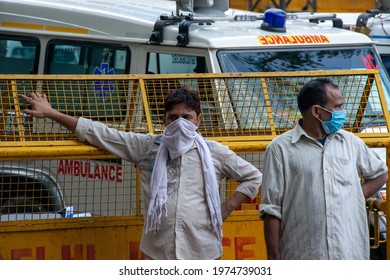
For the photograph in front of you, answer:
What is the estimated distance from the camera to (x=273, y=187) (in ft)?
17.2

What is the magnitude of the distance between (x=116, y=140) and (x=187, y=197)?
1.95 feet

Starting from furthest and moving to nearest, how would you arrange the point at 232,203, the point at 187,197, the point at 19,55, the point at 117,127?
1. the point at 19,55
2. the point at 117,127
3. the point at 232,203
4. the point at 187,197

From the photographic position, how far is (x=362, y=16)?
13633 mm

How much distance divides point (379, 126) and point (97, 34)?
12.2 feet

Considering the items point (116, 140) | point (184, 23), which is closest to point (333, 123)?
point (116, 140)

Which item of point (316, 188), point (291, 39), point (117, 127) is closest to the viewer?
point (316, 188)

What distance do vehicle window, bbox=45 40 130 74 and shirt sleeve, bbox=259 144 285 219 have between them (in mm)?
4218

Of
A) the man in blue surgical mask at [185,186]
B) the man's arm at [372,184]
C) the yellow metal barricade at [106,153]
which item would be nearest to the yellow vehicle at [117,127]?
the yellow metal barricade at [106,153]

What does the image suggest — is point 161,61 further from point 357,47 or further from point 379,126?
point 379,126

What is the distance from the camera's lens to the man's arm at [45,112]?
224 inches

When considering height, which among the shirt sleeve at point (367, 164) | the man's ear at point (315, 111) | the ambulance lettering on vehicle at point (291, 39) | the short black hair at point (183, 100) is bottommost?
the shirt sleeve at point (367, 164)

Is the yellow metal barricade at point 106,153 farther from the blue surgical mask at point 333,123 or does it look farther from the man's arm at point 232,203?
the blue surgical mask at point 333,123

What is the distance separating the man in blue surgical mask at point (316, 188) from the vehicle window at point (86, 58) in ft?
13.8

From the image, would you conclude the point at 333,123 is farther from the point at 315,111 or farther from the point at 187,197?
the point at 187,197
